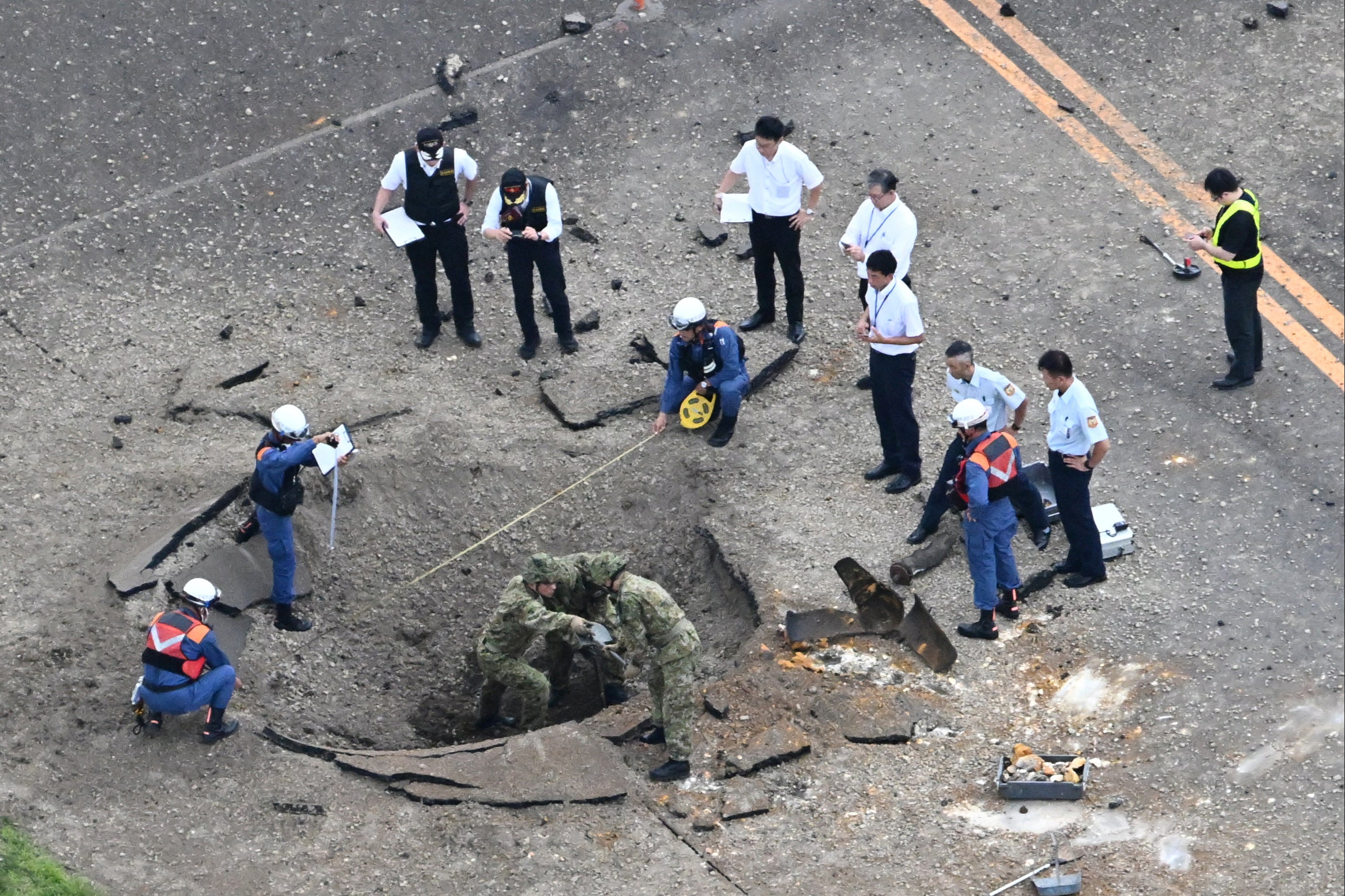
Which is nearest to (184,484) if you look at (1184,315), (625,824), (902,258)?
(625,824)

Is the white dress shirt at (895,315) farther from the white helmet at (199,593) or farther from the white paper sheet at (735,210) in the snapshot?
the white helmet at (199,593)

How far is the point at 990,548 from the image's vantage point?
9969 mm

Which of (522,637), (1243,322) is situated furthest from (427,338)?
(1243,322)

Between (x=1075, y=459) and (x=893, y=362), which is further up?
(x=893, y=362)

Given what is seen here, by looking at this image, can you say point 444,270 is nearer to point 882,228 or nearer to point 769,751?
point 882,228

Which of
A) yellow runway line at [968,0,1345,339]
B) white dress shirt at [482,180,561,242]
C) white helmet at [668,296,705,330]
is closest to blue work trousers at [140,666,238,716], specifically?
white helmet at [668,296,705,330]

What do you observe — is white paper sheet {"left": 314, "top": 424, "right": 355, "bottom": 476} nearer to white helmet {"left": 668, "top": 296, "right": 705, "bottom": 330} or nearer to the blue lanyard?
white helmet {"left": 668, "top": 296, "right": 705, "bottom": 330}

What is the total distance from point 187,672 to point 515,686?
2.04m

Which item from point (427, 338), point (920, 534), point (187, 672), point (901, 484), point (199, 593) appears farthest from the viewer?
point (427, 338)

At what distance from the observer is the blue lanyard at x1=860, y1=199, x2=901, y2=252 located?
11.3 m

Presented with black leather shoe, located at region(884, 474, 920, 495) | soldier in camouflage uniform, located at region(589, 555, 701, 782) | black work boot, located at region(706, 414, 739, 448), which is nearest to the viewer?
soldier in camouflage uniform, located at region(589, 555, 701, 782)

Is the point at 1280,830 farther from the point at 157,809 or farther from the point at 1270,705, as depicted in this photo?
the point at 157,809

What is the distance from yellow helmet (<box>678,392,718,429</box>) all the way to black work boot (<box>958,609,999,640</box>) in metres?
2.48

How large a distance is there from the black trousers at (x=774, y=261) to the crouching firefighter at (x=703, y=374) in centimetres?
89
